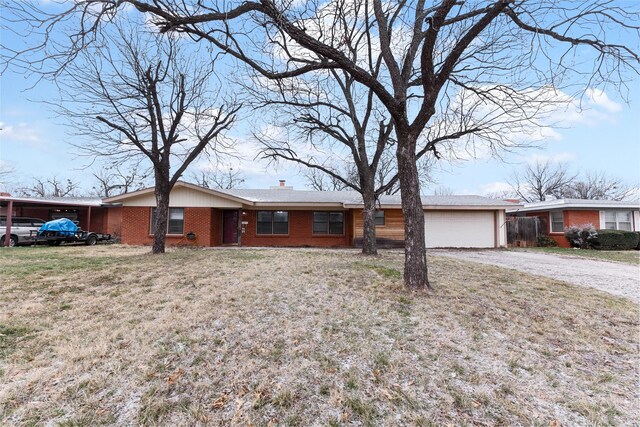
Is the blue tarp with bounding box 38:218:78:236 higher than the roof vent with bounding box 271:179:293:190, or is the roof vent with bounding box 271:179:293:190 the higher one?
the roof vent with bounding box 271:179:293:190

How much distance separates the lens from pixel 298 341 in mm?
3611

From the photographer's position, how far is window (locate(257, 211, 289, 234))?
17625 millimetres

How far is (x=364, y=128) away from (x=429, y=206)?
6.74 m

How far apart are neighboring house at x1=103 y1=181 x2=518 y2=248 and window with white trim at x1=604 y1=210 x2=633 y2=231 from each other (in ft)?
19.6

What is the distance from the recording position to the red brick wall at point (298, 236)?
17438mm

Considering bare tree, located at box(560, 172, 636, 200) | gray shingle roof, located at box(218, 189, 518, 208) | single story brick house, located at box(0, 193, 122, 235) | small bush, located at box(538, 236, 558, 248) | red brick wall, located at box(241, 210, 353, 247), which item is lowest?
small bush, located at box(538, 236, 558, 248)

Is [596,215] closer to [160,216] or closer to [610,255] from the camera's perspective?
[610,255]

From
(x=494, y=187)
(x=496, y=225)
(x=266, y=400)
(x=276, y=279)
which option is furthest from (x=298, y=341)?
(x=494, y=187)

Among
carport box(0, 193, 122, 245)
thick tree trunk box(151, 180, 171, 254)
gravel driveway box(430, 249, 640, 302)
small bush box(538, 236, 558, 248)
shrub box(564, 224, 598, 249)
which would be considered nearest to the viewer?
gravel driveway box(430, 249, 640, 302)

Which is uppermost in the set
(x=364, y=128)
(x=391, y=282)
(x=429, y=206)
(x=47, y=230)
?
(x=364, y=128)

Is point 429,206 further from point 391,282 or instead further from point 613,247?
point 391,282

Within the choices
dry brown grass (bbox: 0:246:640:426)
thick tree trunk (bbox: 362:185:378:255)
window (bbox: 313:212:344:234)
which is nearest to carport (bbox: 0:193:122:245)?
window (bbox: 313:212:344:234)

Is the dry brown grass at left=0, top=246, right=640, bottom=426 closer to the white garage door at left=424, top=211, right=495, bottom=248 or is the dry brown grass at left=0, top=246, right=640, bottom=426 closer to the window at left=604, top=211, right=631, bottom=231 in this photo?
the white garage door at left=424, top=211, right=495, bottom=248

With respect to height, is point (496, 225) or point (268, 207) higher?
point (268, 207)
